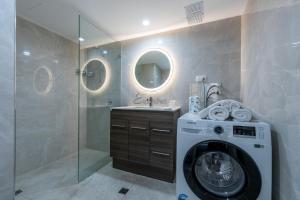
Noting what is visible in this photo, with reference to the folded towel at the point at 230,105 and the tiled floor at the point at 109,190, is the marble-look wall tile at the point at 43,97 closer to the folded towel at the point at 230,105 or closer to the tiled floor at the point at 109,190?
the tiled floor at the point at 109,190

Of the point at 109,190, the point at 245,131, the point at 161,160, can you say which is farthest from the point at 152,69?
the point at 109,190

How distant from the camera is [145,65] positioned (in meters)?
2.45

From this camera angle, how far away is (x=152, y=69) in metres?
2.40

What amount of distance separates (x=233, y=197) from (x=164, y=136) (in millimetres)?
894

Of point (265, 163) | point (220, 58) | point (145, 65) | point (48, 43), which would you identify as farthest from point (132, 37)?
point (265, 163)

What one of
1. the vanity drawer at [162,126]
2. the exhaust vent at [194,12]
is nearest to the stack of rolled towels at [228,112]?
the vanity drawer at [162,126]

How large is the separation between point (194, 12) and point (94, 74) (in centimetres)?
171

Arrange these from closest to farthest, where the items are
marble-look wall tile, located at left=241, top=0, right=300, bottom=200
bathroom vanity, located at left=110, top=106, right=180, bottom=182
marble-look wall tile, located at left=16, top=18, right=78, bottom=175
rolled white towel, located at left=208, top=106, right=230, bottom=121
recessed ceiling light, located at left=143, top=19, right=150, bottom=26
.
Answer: marble-look wall tile, located at left=241, top=0, right=300, bottom=200
rolled white towel, located at left=208, top=106, right=230, bottom=121
bathroom vanity, located at left=110, top=106, right=180, bottom=182
marble-look wall tile, located at left=16, top=18, right=78, bottom=175
recessed ceiling light, located at left=143, top=19, right=150, bottom=26

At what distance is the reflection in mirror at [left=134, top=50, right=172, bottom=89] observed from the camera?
2.29m

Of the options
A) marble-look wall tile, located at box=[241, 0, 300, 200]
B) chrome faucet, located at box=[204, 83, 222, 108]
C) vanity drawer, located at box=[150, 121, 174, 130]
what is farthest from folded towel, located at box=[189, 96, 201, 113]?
marble-look wall tile, located at box=[241, 0, 300, 200]

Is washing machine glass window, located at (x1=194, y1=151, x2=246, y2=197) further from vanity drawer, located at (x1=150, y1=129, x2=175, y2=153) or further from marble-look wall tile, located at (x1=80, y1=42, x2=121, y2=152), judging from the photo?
marble-look wall tile, located at (x1=80, y1=42, x2=121, y2=152)

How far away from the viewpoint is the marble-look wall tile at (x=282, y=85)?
2.15 feet

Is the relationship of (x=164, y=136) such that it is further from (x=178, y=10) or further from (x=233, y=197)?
(x=178, y=10)

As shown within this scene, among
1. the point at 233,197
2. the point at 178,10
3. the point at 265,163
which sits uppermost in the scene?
the point at 178,10
